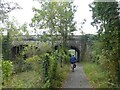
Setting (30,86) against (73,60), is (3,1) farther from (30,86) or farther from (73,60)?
(73,60)

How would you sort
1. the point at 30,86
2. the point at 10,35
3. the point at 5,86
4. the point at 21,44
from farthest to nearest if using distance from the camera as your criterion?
the point at 21,44 < the point at 10,35 < the point at 30,86 < the point at 5,86

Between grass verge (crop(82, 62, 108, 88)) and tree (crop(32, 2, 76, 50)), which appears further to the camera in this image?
tree (crop(32, 2, 76, 50))

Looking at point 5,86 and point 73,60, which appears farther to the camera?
point 73,60

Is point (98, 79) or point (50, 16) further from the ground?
point (50, 16)

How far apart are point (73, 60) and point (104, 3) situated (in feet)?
23.6

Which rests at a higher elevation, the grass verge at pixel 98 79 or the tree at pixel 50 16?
the tree at pixel 50 16

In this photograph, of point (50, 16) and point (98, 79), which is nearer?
point (98, 79)

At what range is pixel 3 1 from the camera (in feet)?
30.1

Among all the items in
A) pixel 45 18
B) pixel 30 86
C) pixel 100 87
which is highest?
pixel 45 18

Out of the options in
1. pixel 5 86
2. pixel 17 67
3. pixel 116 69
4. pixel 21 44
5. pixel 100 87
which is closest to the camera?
pixel 5 86

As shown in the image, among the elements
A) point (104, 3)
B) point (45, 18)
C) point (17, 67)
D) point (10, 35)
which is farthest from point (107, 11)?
point (10, 35)

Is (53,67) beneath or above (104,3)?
beneath

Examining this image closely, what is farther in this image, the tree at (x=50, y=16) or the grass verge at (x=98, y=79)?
the tree at (x=50, y=16)

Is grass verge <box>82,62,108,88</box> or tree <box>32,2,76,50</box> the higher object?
tree <box>32,2,76,50</box>
